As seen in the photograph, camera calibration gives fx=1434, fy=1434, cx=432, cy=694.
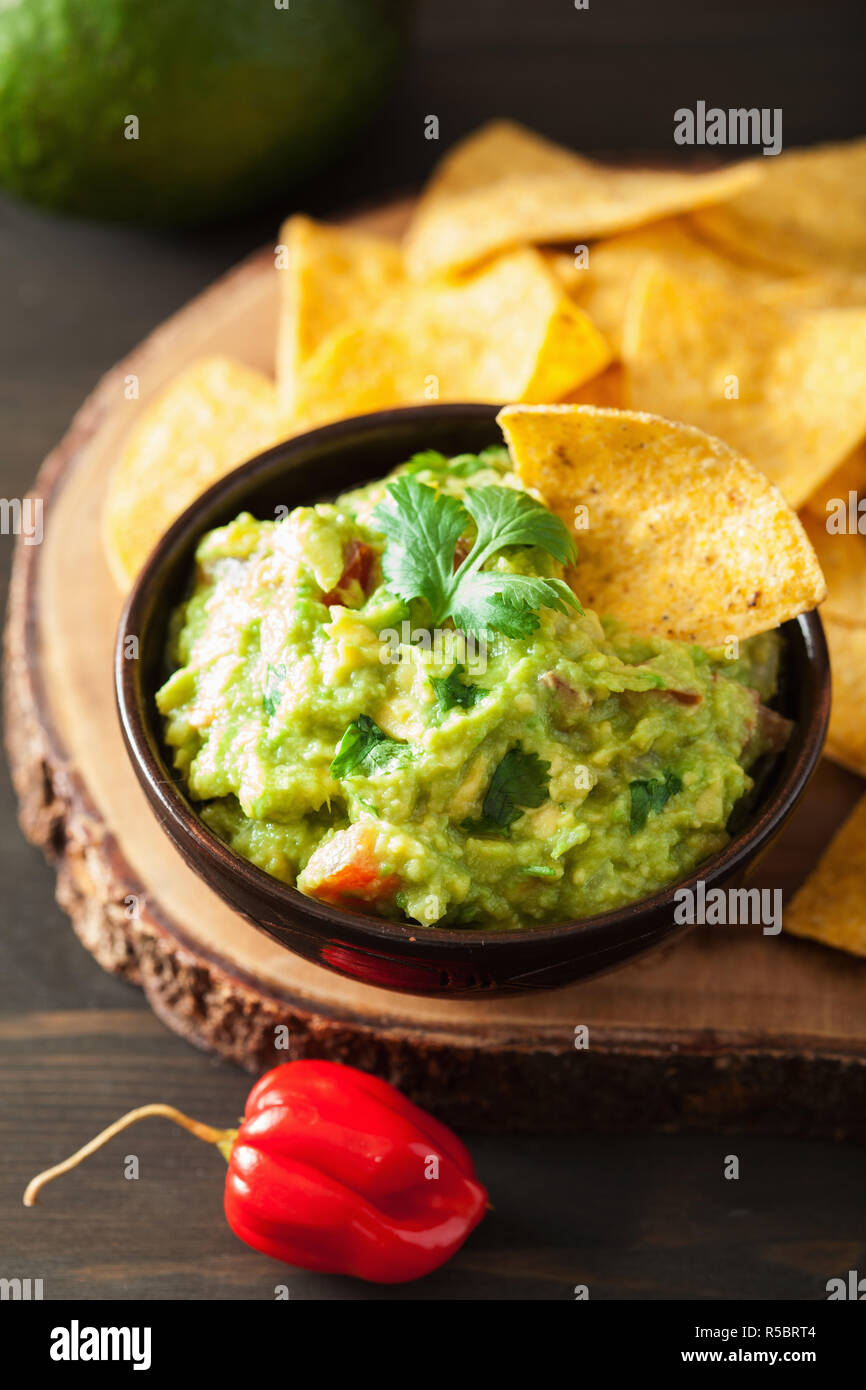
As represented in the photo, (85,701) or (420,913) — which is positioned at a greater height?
(85,701)

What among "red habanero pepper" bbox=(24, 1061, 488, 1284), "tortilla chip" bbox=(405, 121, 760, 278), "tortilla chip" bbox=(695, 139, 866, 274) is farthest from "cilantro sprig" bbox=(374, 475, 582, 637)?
"tortilla chip" bbox=(695, 139, 866, 274)

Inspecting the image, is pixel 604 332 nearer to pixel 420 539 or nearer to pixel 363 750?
pixel 420 539

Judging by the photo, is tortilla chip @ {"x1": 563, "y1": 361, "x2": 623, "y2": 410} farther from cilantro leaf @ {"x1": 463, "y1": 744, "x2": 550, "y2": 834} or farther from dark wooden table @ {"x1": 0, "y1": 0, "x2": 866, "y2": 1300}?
dark wooden table @ {"x1": 0, "y1": 0, "x2": 866, "y2": 1300}

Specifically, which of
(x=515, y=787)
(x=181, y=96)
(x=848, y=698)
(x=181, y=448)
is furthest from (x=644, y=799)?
(x=181, y=96)

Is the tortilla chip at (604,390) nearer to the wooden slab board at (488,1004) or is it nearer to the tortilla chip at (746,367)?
the tortilla chip at (746,367)

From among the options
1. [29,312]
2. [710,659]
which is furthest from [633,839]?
[29,312]
